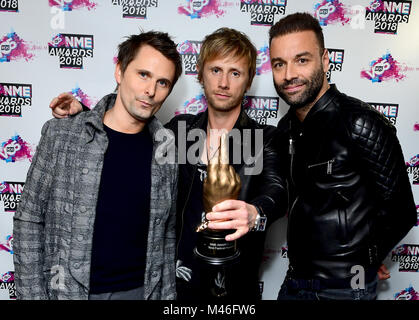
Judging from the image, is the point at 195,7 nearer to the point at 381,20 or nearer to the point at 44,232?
the point at 381,20

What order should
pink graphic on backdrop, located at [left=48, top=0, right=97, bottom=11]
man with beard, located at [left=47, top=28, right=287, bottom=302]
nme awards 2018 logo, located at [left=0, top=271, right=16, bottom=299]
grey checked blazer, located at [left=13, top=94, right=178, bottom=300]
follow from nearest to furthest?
grey checked blazer, located at [left=13, top=94, right=178, bottom=300] → man with beard, located at [left=47, top=28, right=287, bottom=302] → pink graphic on backdrop, located at [left=48, top=0, right=97, bottom=11] → nme awards 2018 logo, located at [left=0, top=271, right=16, bottom=299]

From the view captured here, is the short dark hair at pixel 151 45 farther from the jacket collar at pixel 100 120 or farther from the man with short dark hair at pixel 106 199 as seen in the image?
the jacket collar at pixel 100 120

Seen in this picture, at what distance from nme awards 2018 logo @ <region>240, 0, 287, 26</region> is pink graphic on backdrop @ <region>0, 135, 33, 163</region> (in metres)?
1.71

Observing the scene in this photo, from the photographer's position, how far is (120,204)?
50.3 inches

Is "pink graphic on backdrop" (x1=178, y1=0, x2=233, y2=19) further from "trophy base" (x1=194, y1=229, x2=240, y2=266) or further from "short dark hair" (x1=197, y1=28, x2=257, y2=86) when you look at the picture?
"trophy base" (x1=194, y1=229, x2=240, y2=266)

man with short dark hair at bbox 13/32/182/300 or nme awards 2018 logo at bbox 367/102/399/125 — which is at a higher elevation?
nme awards 2018 logo at bbox 367/102/399/125

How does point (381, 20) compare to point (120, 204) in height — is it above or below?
above

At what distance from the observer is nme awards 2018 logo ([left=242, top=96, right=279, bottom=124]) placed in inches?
81.0

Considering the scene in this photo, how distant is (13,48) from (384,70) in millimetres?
2454

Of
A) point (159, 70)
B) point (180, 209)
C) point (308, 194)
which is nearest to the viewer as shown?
point (159, 70)

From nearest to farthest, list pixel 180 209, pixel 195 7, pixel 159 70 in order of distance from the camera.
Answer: pixel 159 70 → pixel 180 209 → pixel 195 7

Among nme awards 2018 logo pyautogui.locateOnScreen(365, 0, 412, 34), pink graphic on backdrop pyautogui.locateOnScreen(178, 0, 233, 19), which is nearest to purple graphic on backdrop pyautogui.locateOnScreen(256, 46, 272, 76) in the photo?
pink graphic on backdrop pyautogui.locateOnScreen(178, 0, 233, 19)

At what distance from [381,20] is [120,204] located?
202 cm

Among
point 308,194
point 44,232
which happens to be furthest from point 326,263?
point 44,232
